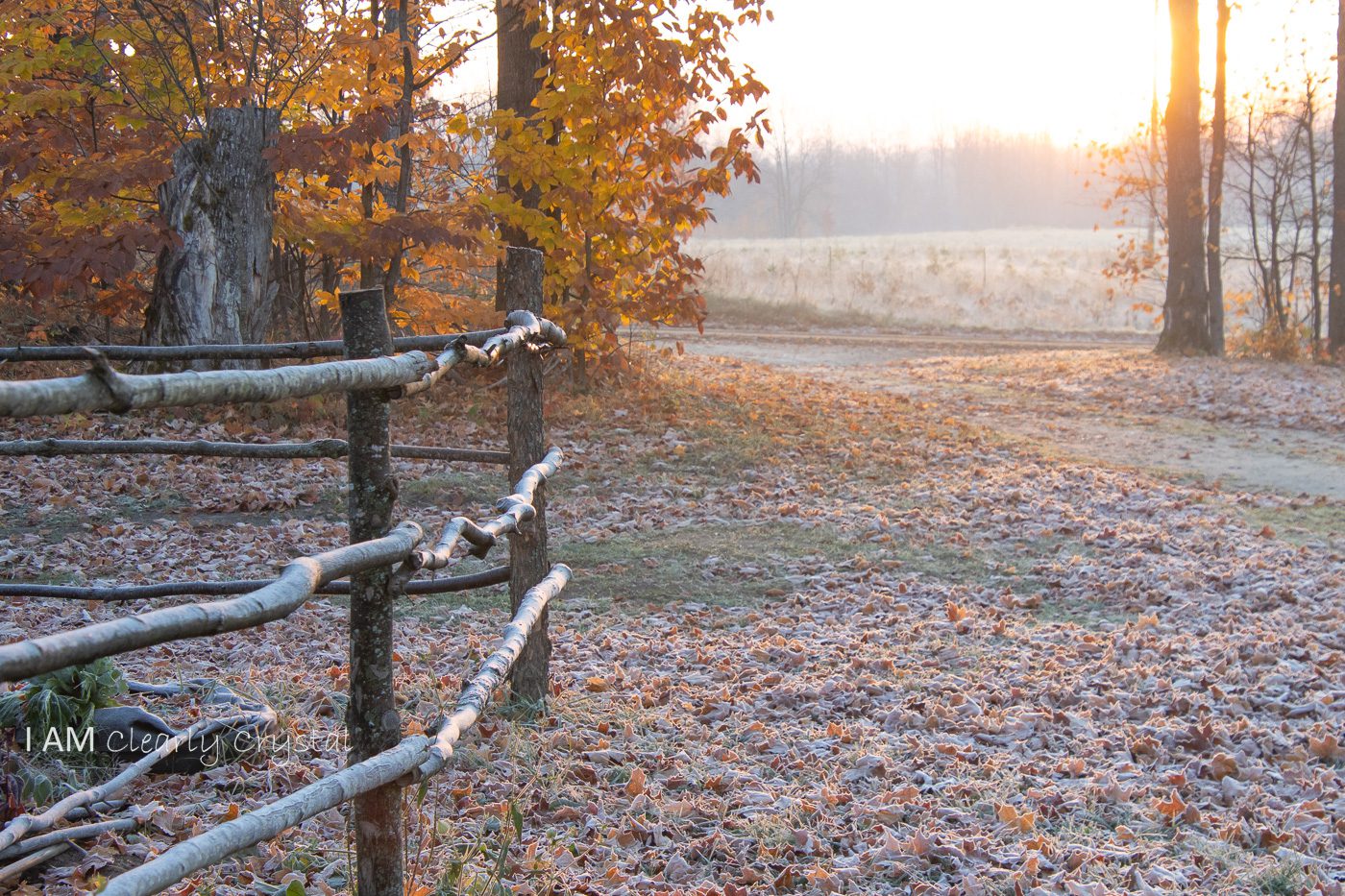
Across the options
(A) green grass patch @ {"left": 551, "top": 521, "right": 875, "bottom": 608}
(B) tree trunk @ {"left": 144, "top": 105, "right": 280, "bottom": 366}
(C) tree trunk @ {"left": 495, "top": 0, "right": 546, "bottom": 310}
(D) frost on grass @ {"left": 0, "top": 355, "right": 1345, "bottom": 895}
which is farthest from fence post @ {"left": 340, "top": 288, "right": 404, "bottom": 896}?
(C) tree trunk @ {"left": 495, "top": 0, "right": 546, "bottom": 310}

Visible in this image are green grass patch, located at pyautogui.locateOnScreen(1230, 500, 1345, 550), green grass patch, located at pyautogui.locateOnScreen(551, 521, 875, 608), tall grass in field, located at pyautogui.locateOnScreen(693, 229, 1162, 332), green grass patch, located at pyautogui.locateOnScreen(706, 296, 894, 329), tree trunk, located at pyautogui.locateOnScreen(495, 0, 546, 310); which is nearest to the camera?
green grass patch, located at pyautogui.locateOnScreen(551, 521, 875, 608)

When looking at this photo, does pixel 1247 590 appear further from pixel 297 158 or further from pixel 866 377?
pixel 866 377

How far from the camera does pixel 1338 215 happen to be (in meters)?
18.0

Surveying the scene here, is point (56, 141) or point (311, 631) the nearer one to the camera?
point (311, 631)

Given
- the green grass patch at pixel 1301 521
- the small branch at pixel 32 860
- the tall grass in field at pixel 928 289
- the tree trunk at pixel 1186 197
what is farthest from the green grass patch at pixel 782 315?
the small branch at pixel 32 860

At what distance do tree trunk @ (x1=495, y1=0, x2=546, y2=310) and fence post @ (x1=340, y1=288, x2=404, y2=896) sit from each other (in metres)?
8.02

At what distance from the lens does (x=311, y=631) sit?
5336 millimetres

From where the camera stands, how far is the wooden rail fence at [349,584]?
1.38 metres

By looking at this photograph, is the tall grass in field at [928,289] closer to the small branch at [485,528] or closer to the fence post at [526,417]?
the fence post at [526,417]

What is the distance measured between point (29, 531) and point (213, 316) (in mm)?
3187

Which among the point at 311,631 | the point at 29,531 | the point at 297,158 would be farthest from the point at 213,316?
the point at 311,631

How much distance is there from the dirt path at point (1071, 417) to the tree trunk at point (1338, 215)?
3265 millimetres

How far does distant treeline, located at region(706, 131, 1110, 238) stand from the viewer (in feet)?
294

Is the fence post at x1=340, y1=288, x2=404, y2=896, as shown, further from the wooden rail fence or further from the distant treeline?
the distant treeline
